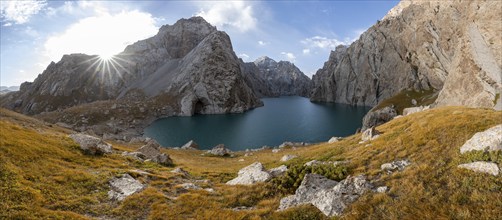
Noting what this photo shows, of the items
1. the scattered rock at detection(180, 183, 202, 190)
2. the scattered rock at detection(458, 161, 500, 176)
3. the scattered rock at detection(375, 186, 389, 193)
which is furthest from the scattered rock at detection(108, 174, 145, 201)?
the scattered rock at detection(458, 161, 500, 176)

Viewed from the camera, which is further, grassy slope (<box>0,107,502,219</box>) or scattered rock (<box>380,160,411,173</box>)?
scattered rock (<box>380,160,411,173</box>)

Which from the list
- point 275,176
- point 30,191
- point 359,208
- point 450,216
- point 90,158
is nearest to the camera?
point 450,216

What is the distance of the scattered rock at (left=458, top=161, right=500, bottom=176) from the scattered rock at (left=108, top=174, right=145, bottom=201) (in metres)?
22.6

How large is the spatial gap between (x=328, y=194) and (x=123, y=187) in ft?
51.1

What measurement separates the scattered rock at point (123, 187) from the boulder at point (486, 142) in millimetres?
24290

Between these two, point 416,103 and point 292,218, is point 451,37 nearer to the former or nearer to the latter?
point 416,103

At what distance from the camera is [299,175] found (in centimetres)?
2072

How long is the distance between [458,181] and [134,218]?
18.8m

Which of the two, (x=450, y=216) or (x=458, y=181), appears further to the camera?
(x=458, y=181)

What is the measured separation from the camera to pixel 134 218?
16.0 m

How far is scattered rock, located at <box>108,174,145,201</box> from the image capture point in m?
19.3

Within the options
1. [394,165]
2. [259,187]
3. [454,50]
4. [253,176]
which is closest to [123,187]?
[253,176]

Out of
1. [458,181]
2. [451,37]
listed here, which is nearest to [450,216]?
[458,181]

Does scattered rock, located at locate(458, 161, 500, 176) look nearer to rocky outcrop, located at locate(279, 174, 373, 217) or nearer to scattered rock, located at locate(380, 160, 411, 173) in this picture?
scattered rock, located at locate(380, 160, 411, 173)
